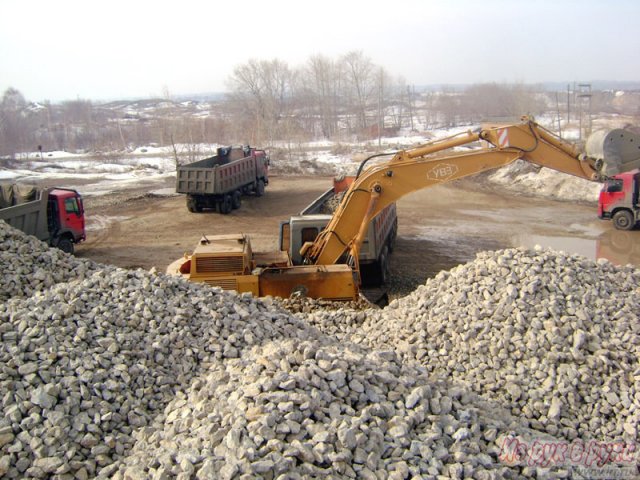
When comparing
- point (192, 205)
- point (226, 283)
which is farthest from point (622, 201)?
point (192, 205)

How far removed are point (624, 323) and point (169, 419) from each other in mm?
5442

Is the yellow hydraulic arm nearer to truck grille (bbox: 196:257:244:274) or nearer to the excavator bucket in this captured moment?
the excavator bucket

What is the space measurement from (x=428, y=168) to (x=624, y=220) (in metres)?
10.4

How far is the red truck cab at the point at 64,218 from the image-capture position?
15.6 metres

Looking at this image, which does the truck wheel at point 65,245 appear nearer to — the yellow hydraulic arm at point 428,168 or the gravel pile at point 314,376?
the gravel pile at point 314,376

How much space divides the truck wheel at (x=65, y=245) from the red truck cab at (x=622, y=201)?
15726mm

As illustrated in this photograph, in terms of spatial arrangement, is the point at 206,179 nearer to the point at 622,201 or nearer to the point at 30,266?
the point at 30,266

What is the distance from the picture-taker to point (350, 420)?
5012mm

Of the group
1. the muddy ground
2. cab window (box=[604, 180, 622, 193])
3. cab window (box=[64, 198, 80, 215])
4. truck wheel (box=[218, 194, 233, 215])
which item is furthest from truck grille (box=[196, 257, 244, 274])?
cab window (box=[604, 180, 622, 193])

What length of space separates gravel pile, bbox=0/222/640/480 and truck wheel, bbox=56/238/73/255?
7191 millimetres

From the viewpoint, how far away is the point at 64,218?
15859 millimetres

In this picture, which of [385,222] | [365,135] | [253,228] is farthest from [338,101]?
[385,222]

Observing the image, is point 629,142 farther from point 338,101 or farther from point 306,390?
point 338,101

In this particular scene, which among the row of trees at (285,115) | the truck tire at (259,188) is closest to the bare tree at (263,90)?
the row of trees at (285,115)
